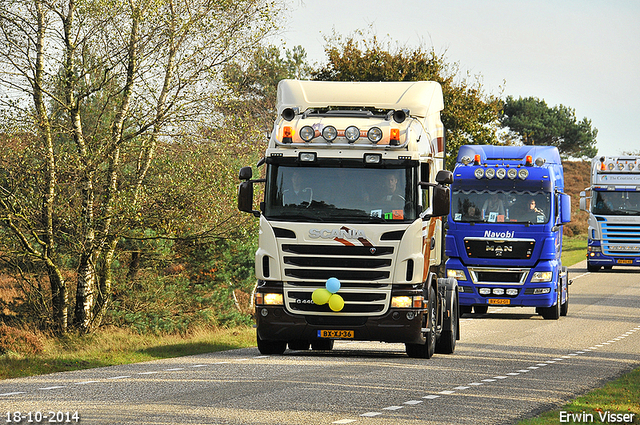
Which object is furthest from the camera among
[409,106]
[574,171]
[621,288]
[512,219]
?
[574,171]

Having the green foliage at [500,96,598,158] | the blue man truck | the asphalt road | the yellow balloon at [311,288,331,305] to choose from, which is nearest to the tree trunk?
the asphalt road

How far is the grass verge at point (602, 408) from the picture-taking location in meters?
9.42

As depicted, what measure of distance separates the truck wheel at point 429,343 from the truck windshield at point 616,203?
956 inches

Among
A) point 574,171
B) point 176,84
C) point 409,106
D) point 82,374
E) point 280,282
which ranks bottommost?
point 82,374

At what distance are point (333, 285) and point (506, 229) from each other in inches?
384

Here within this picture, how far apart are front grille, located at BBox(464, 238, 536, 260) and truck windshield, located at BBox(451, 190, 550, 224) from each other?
1.64ft

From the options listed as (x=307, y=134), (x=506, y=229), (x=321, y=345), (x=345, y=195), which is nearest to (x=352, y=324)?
(x=345, y=195)

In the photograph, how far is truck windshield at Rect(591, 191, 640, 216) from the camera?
37.3 m

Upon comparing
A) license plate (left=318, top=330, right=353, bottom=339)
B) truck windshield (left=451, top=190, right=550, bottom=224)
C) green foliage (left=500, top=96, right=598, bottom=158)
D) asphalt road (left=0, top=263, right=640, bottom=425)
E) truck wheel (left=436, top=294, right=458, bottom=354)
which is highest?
green foliage (left=500, top=96, right=598, bottom=158)

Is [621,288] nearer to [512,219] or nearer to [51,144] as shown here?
[512,219]

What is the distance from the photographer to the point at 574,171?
110 meters

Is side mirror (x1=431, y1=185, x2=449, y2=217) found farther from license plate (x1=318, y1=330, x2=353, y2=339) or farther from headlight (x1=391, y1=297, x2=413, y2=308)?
license plate (x1=318, y1=330, x2=353, y2=339)

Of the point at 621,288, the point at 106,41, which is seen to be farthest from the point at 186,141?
the point at 621,288

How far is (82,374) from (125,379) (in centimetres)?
107
